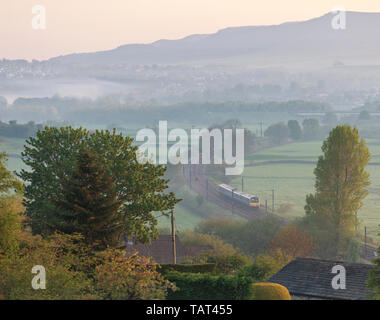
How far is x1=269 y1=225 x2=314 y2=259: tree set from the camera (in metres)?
66.5

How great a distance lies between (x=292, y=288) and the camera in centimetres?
3306

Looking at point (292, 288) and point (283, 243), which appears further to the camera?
point (283, 243)

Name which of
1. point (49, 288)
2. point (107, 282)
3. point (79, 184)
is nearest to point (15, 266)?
point (49, 288)

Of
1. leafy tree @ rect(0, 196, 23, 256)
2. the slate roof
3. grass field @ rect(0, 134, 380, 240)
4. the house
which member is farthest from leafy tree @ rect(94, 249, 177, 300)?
grass field @ rect(0, 134, 380, 240)

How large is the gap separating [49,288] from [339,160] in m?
50.7

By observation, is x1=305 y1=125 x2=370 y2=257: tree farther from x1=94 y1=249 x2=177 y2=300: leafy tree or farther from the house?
x1=94 y1=249 x2=177 y2=300: leafy tree

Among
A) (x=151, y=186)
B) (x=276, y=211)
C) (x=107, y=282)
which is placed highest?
(x=151, y=186)

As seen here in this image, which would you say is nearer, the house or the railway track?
the house

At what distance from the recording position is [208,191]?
131 metres

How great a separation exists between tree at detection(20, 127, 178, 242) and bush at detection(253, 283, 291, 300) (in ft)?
35.8

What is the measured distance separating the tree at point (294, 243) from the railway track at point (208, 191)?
33.8 metres

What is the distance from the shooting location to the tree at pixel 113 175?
3694cm

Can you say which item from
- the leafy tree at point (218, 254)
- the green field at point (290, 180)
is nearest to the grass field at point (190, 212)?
the green field at point (290, 180)

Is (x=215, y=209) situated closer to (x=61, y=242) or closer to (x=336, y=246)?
(x=336, y=246)
